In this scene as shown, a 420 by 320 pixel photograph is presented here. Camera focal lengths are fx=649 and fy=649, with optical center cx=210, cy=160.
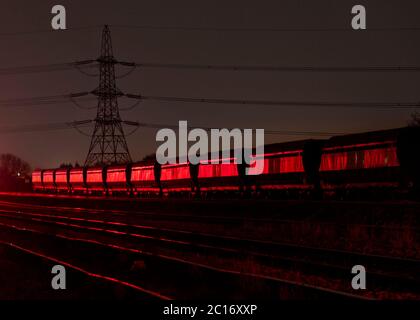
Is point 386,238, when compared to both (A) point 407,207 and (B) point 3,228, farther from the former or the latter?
(B) point 3,228

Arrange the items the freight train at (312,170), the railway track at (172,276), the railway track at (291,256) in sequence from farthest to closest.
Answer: the freight train at (312,170) < the railway track at (291,256) < the railway track at (172,276)

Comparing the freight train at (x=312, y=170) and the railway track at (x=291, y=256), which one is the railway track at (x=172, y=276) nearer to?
the railway track at (x=291, y=256)

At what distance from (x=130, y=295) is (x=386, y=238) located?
37.0 feet

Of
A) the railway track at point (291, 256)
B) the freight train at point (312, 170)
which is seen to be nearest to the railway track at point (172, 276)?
the railway track at point (291, 256)

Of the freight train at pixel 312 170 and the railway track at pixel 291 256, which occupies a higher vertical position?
the freight train at pixel 312 170

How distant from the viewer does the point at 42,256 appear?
16.3m

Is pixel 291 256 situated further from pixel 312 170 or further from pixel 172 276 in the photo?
pixel 312 170

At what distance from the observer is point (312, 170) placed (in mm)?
34219

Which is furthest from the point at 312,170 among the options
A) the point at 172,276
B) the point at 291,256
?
the point at 172,276

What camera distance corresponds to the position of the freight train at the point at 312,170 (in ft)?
92.2

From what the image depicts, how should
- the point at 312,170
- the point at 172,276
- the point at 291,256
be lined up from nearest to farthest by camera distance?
1. the point at 172,276
2. the point at 291,256
3. the point at 312,170

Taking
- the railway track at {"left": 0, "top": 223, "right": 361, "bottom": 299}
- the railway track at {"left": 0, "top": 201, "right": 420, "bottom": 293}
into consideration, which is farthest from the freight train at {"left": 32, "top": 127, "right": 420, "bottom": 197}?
the railway track at {"left": 0, "top": 223, "right": 361, "bottom": 299}

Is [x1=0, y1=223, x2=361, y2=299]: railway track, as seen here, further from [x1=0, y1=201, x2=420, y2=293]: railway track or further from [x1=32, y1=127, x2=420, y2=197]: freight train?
[x1=32, y1=127, x2=420, y2=197]: freight train
